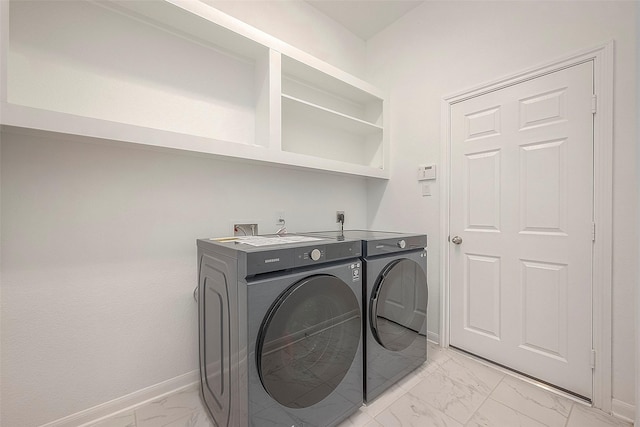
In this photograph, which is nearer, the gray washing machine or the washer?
the gray washing machine

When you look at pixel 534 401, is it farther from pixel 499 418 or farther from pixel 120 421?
pixel 120 421

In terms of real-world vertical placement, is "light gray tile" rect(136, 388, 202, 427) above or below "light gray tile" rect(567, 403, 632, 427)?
above

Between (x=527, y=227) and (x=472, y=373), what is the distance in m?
1.05

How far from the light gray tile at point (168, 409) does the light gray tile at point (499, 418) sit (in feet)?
4.89

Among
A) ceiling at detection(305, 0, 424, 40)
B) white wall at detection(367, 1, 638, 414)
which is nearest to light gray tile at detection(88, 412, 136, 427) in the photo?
white wall at detection(367, 1, 638, 414)

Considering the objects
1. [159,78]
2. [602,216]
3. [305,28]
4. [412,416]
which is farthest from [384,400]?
[305,28]

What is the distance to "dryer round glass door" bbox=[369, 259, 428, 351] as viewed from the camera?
4.75 ft

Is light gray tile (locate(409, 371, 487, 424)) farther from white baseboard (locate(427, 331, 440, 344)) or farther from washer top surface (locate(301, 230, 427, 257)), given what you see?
washer top surface (locate(301, 230, 427, 257))

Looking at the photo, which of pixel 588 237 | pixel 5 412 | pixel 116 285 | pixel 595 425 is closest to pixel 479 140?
pixel 588 237

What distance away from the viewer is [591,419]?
1.34m

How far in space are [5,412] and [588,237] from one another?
10.00 feet

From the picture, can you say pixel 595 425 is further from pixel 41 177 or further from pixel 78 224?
pixel 41 177

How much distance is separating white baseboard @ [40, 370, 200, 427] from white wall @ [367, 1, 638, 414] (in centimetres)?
189

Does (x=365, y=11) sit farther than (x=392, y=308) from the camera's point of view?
Yes
